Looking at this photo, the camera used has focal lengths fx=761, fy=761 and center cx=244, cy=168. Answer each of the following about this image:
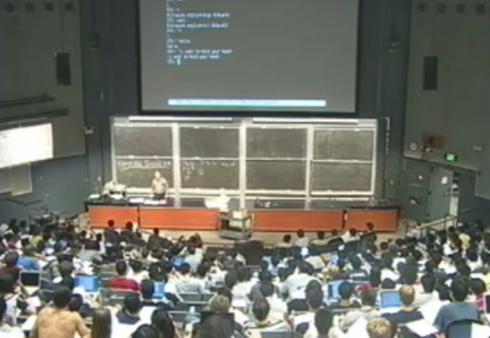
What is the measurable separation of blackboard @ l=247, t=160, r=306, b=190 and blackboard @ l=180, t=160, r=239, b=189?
380 mm

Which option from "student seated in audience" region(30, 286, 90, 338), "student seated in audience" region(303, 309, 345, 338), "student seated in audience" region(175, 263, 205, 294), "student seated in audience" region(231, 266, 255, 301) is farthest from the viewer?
"student seated in audience" region(175, 263, 205, 294)

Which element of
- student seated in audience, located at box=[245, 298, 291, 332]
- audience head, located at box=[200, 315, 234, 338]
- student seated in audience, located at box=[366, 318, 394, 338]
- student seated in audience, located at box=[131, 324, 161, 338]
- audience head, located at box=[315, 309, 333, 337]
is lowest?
student seated in audience, located at box=[245, 298, 291, 332]

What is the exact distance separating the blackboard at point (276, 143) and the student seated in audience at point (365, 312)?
9.45 metres

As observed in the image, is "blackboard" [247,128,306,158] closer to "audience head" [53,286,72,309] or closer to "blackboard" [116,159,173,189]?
"blackboard" [116,159,173,189]

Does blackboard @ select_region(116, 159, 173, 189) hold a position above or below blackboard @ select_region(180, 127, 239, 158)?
below

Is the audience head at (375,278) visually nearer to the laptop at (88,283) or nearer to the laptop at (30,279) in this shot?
the laptop at (88,283)

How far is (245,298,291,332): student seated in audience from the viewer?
7.98m

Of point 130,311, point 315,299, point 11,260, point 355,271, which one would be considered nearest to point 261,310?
point 315,299

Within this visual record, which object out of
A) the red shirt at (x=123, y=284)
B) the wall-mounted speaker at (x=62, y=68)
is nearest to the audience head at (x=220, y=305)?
the red shirt at (x=123, y=284)

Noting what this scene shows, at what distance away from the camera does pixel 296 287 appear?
1018 cm

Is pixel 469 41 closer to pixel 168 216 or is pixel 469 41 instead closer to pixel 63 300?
pixel 168 216

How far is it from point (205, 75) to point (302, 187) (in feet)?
11.2

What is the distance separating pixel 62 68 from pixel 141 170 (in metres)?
2.99

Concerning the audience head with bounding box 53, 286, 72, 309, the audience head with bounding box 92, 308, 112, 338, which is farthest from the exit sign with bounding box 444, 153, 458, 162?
the audience head with bounding box 92, 308, 112, 338
